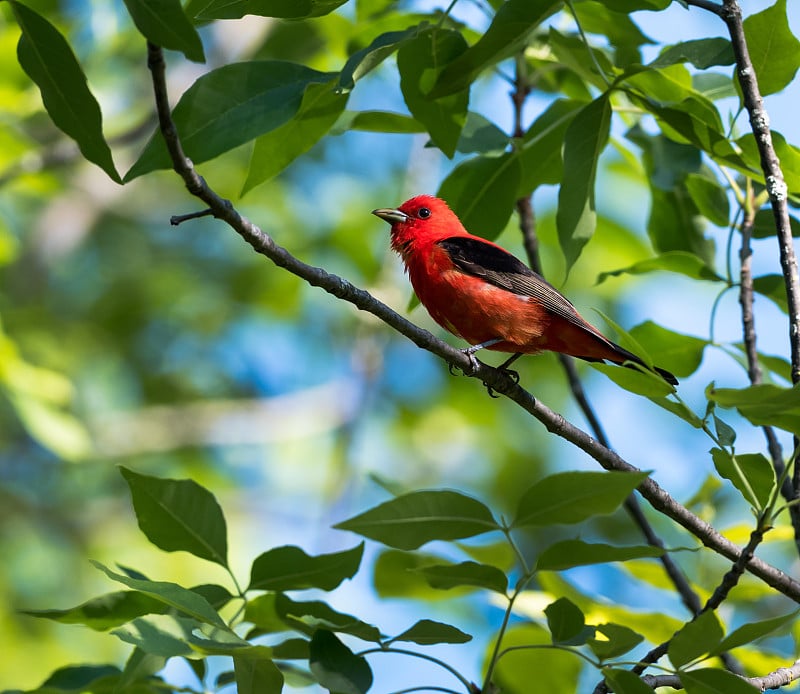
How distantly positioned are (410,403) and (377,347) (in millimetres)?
3523

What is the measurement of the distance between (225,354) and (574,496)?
9.89m

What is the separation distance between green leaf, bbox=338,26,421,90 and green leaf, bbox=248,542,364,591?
1.21 meters

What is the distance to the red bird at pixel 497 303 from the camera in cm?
454

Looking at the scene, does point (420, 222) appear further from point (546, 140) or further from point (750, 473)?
point (750, 473)

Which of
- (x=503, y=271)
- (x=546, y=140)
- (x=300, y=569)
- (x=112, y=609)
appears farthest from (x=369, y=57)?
(x=503, y=271)

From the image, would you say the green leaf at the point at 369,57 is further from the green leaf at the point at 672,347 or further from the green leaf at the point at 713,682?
the green leaf at the point at 713,682

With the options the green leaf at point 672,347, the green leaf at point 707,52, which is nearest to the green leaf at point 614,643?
the green leaf at point 672,347

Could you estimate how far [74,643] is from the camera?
9.24 meters

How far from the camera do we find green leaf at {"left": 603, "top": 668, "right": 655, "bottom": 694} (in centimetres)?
217

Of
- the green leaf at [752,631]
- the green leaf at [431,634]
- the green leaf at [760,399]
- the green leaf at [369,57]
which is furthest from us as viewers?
the green leaf at [369,57]

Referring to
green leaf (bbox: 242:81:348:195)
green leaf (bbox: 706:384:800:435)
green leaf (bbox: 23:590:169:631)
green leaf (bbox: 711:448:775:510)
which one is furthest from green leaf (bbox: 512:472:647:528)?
green leaf (bbox: 242:81:348:195)

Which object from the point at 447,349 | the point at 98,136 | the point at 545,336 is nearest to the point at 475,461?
the point at 545,336

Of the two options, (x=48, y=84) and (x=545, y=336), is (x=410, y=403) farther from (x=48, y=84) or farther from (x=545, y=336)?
(x=48, y=84)

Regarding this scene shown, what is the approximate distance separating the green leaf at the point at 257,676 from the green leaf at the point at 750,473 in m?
1.15
